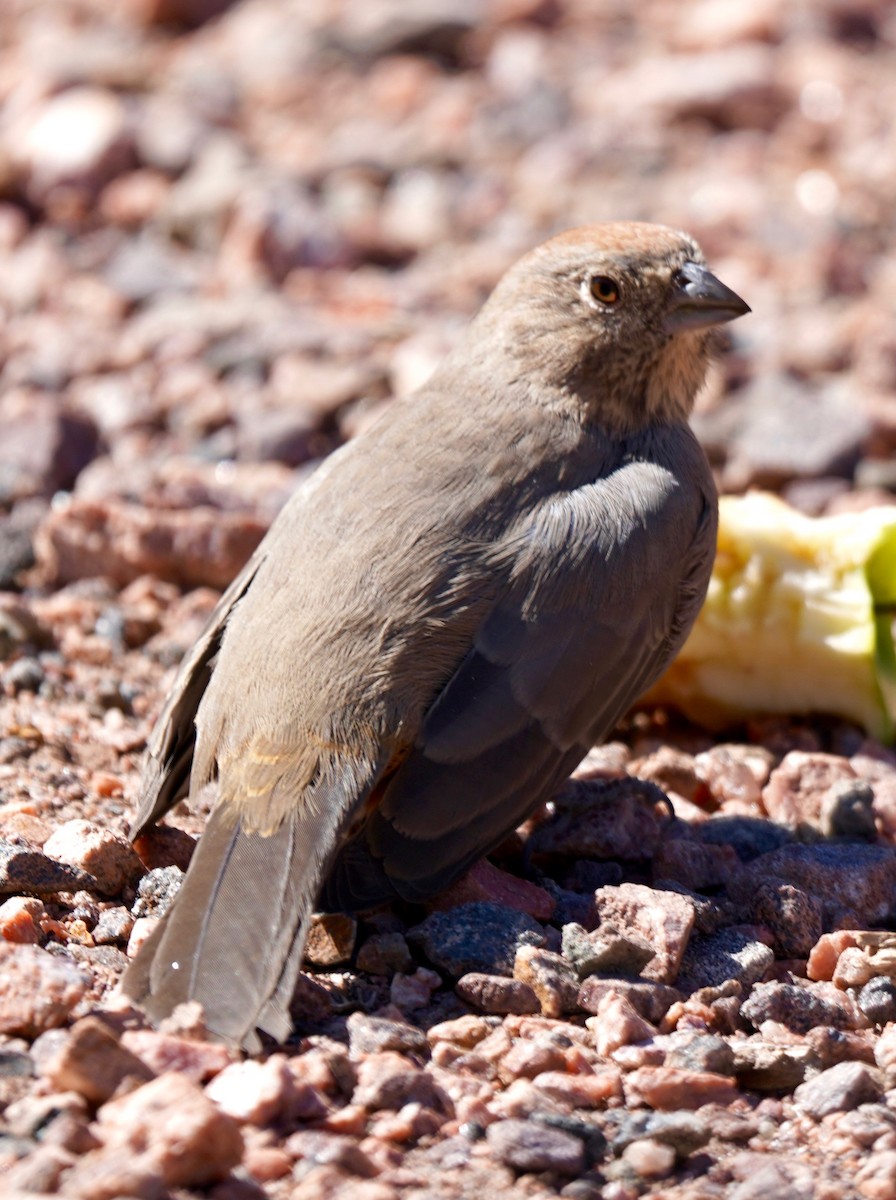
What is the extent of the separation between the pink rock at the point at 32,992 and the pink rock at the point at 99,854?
545 mm

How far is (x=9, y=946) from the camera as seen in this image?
3348 millimetres

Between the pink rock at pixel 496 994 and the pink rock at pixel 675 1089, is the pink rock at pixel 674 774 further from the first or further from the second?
the pink rock at pixel 675 1089

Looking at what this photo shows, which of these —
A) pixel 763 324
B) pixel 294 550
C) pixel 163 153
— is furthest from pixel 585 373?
pixel 163 153

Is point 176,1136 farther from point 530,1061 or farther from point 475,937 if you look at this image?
point 475,937

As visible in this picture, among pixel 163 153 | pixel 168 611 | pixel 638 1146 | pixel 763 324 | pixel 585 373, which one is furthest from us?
pixel 163 153

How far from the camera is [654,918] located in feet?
12.4

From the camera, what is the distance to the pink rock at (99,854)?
12.8ft

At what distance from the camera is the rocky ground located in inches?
123

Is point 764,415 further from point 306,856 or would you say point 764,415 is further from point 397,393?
point 306,856

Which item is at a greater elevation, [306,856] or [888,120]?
[888,120]

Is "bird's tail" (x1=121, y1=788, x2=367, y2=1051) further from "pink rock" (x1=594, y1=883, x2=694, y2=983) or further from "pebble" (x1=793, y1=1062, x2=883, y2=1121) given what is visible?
"pebble" (x1=793, y1=1062, x2=883, y2=1121)

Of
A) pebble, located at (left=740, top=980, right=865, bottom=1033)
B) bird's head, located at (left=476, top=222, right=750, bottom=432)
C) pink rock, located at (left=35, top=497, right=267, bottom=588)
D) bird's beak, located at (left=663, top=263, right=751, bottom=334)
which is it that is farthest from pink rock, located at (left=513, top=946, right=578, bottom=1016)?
pink rock, located at (left=35, top=497, right=267, bottom=588)

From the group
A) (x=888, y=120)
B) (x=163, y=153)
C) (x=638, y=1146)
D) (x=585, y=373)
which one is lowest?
(x=638, y=1146)

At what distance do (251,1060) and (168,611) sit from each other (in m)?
2.69
